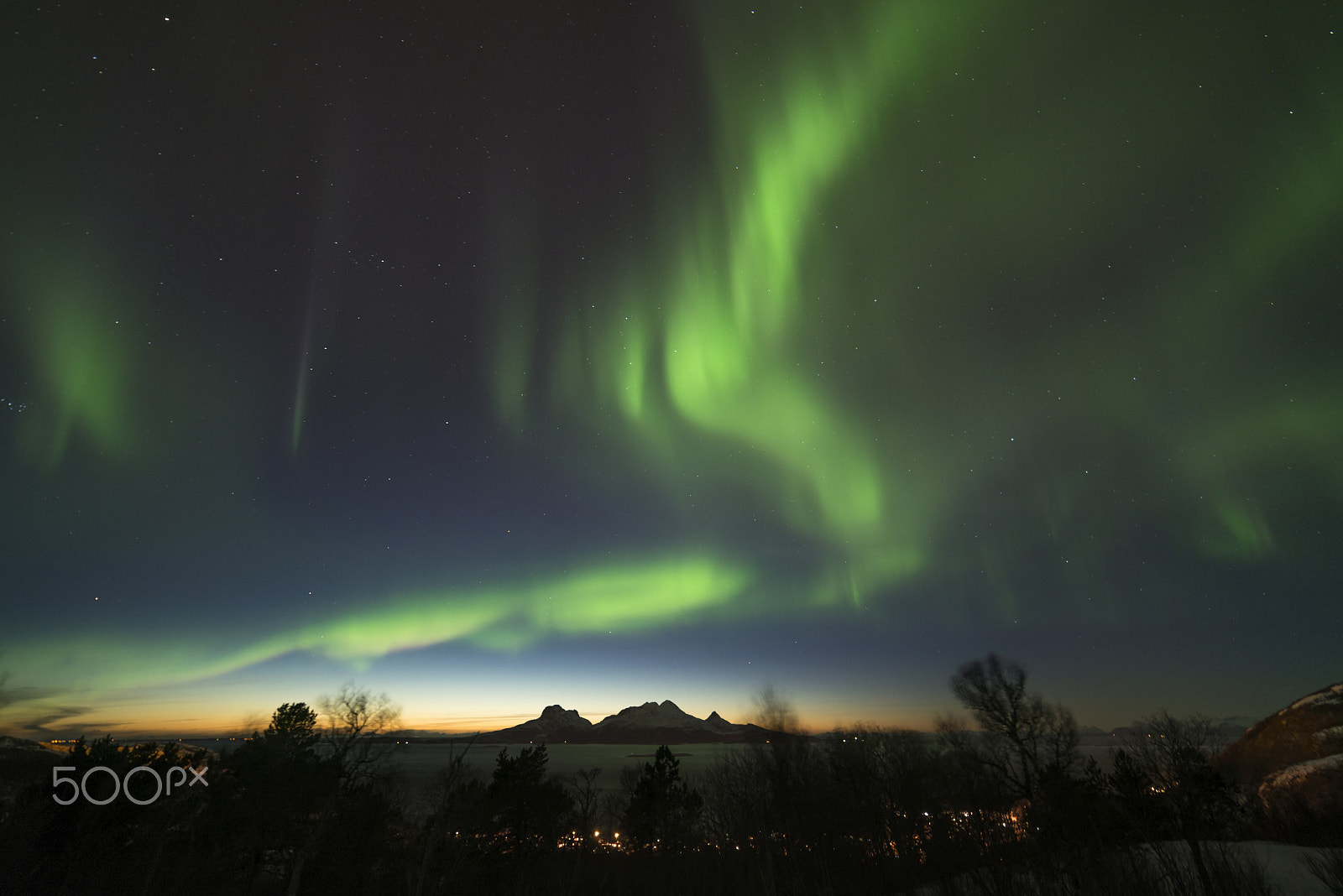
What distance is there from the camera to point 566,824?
52469 mm

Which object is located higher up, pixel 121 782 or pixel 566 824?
pixel 121 782

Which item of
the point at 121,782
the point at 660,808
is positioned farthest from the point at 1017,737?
the point at 121,782

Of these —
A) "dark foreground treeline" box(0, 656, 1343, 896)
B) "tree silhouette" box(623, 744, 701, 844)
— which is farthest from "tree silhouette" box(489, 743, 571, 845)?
"tree silhouette" box(623, 744, 701, 844)

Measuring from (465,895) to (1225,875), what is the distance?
41.9 meters

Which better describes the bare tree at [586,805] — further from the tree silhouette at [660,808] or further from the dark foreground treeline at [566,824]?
the tree silhouette at [660,808]

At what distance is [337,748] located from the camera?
35031 millimetres

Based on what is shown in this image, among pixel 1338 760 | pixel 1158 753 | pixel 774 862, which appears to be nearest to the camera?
pixel 1158 753

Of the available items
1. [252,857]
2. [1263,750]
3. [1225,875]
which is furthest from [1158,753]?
[252,857]

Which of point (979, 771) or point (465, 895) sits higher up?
point (979, 771)

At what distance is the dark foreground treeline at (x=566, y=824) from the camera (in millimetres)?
31859

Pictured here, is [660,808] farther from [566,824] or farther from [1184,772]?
[1184,772]

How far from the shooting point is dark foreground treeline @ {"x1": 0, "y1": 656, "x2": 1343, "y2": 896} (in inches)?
1254

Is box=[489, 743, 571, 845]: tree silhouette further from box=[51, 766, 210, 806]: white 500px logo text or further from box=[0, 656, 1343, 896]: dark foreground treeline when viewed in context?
box=[51, 766, 210, 806]: white 500px logo text

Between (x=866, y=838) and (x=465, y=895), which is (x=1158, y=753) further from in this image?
(x=465, y=895)
